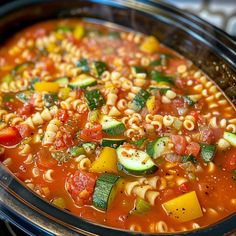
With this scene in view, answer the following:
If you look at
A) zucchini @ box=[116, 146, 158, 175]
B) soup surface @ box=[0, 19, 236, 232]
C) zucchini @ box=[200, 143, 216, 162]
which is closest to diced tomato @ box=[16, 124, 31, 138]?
soup surface @ box=[0, 19, 236, 232]

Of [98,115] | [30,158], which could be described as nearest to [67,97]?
[98,115]

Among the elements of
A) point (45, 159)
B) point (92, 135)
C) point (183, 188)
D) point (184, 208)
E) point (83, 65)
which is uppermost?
point (83, 65)

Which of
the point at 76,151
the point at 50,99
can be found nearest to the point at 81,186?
the point at 76,151

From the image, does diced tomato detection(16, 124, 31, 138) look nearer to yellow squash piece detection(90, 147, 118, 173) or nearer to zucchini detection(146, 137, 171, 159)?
yellow squash piece detection(90, 147, 118, 173)

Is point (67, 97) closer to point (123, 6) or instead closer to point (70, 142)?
point (70, 142)

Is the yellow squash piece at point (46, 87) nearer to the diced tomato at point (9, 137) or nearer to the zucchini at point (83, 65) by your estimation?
the zucchini at point (83, 65)

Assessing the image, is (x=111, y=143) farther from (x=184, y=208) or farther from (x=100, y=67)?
(x=100, y=67)
